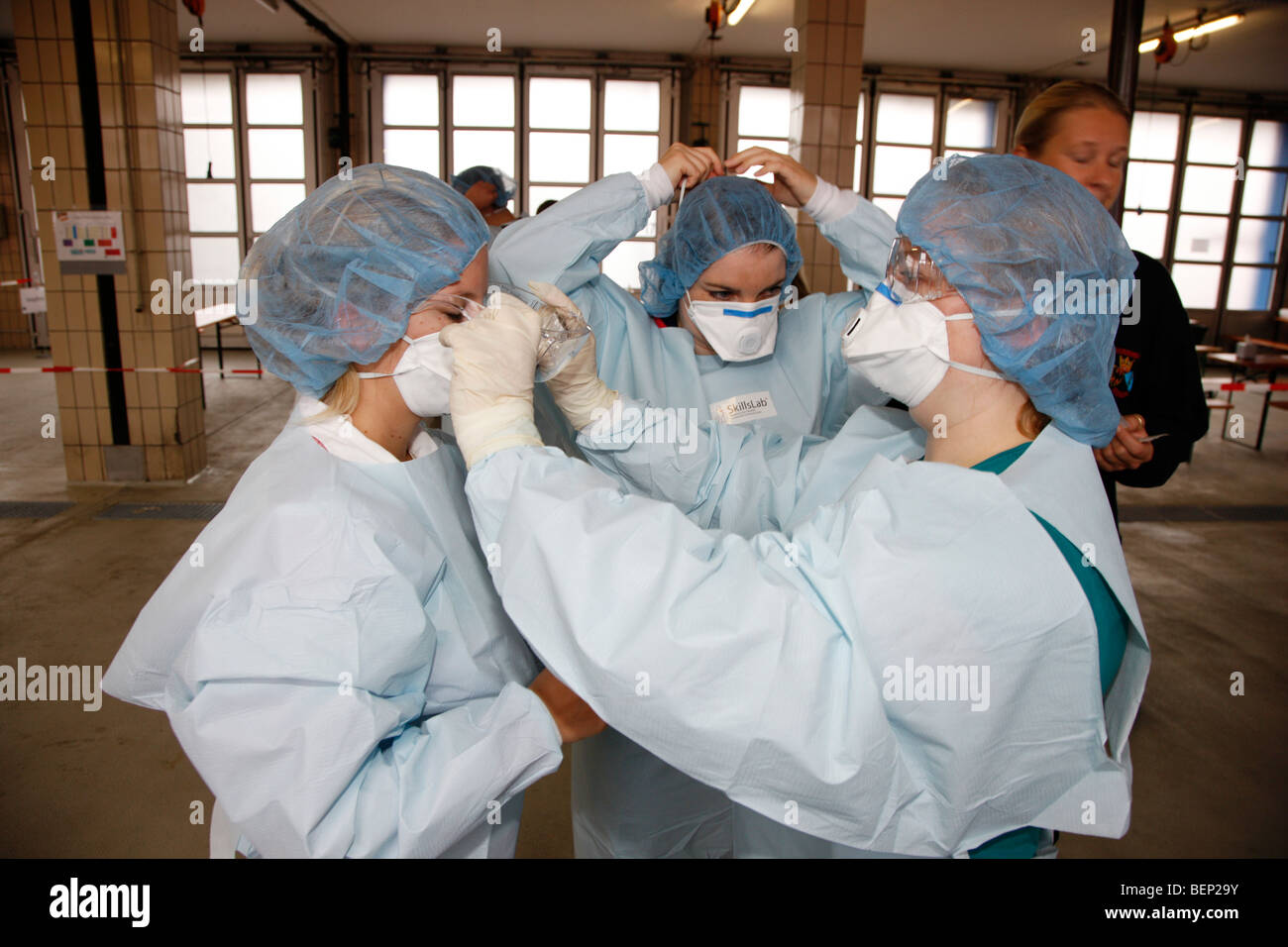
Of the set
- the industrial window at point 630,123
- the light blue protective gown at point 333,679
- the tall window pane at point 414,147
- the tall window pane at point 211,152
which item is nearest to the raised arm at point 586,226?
the light blue protective gown at point 333,679

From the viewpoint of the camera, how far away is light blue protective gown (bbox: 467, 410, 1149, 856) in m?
0.94

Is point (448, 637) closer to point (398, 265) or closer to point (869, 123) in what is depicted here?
point (398, 265)

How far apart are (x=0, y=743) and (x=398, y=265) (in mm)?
2693

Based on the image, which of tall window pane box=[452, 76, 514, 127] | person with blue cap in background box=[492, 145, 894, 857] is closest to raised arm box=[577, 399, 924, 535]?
person with blue cap in background box=[492, 145, 894, 857]

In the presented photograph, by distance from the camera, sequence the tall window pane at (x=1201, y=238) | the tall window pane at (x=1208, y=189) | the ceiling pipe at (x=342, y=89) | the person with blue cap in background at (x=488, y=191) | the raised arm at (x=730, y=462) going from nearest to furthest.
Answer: the raised arm at (x=730, y=462)
the person with blue cap in background at (x=488, y=191)
the ceiling pipe at (x=342, y=89)
the tall window pane at (x=1208, y=189)
the tall window pane at (x=1201, y=238)

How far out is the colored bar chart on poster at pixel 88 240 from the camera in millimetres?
4945

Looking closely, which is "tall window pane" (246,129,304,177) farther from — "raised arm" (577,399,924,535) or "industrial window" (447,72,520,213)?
"raised arm" (577,399,924,535)

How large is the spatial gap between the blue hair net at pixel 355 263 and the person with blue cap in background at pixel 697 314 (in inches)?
18.7

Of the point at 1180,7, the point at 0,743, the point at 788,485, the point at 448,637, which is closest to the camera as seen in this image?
the point at 448,637

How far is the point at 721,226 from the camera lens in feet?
6.47

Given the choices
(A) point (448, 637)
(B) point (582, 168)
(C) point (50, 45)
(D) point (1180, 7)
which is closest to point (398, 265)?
(A) point (448, 637)

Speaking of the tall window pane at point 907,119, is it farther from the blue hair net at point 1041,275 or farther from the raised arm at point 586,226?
the blue hair net at point 1041,275

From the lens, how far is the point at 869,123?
11.1 metres
